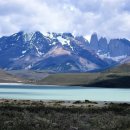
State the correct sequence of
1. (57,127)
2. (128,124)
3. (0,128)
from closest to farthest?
1. (0,128)
2. (57,127)
3. (128,124)

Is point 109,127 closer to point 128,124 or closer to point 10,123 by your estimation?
point 128,124

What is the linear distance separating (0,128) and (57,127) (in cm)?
501

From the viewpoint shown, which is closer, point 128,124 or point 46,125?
point 46,125

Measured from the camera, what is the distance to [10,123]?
38.2m

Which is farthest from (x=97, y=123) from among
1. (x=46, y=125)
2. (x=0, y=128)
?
(x=0, y=128)

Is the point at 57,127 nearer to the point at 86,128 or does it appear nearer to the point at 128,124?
the point at 86,128

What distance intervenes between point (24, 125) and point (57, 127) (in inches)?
108

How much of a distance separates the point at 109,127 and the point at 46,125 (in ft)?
17.7

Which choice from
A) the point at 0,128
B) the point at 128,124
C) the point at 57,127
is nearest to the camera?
the point at 0,128

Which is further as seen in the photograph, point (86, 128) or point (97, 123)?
point (97, 123)

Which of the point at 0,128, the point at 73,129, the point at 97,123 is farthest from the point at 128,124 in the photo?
the point at 0,128

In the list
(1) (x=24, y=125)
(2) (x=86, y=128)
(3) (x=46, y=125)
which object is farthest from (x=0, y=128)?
(2) (x=86, y=128)

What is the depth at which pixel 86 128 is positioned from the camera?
37656mm

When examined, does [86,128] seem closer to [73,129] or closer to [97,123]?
[73,129]
